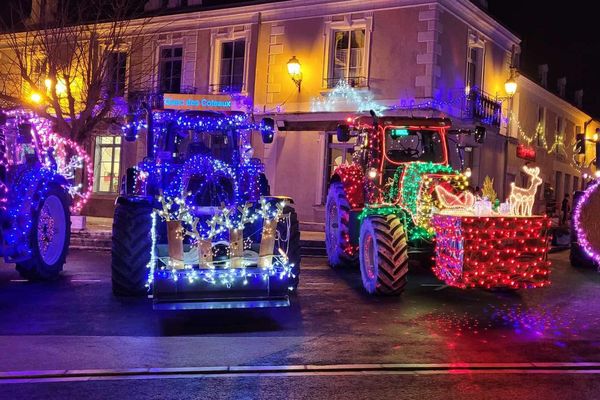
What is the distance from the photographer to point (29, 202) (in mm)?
9523

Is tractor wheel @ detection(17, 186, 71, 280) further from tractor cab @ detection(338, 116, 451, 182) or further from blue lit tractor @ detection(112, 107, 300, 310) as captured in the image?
tractor cab @ detection(338, 116, 451, 182)

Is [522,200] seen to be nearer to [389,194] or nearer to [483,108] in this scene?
[389,194]

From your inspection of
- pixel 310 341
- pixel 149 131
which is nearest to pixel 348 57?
pixel 149 131

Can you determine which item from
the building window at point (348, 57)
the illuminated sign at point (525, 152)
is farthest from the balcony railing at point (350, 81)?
the illuminated sign at point (525, 152)

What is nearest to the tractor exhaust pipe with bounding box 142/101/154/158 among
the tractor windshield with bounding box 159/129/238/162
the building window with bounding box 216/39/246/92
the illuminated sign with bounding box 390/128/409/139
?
the tractor windshield with bounding box 159/129/238/162

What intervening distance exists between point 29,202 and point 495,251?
706 cm

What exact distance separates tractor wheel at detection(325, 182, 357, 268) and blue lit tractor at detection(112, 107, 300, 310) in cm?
194

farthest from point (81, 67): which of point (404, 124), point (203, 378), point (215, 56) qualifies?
point (203, 378)

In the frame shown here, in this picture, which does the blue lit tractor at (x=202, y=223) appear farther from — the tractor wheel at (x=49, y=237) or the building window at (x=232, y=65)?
the building window at (x=232, y=65)

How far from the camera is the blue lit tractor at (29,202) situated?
9.21m

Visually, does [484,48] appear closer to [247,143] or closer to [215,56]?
[215,56]

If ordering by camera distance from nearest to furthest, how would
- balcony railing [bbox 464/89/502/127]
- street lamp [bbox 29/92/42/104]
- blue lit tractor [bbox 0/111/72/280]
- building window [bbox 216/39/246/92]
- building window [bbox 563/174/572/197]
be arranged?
blue lit tractor [bbox 0/111/72/280] → street lamp [bbox 29/92/42/104] → balcony railing [bbox 464/89/502/127] → building window [bbox 216/39/246/92] → building window [bbox 563/174/572/197]

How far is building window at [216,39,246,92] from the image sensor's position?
69.8ft

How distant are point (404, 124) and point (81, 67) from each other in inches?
455
